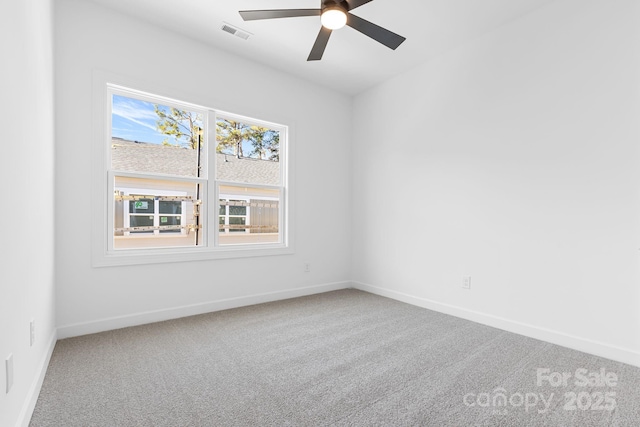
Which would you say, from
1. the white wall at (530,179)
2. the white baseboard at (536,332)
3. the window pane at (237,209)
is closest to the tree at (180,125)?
the window pane at (237,209)

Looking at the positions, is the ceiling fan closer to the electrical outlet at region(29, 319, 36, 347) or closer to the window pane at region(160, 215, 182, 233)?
the window pane at region(160, 215, 182, 233)

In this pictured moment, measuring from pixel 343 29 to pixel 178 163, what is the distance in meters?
2.16

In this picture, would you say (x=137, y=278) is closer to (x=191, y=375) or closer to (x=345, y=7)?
(x=191, y=375)

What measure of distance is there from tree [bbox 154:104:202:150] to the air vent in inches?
35.8

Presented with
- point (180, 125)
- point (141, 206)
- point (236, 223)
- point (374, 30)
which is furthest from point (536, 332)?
point (180, 125)

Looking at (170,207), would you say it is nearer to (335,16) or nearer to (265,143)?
(265,143)

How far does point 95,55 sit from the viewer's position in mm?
2762

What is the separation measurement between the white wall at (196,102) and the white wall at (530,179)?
2.91 feet

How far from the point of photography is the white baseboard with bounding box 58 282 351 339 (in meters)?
2.68

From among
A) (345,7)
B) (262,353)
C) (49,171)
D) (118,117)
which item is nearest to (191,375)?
(262,353)

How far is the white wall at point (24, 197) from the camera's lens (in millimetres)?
1282

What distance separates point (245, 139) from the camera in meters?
3.84

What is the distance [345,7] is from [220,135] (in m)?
2.05

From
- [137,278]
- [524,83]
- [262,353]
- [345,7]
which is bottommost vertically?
[262,353]
